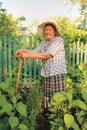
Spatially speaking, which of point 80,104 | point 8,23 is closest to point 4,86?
point 80,104

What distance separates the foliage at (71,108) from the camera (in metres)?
3.08

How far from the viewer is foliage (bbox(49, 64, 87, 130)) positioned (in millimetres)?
3080


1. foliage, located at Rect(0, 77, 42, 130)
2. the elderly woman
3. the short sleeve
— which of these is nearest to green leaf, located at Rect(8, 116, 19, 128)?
foliage, located at Rect(0, 77, 42, 130)

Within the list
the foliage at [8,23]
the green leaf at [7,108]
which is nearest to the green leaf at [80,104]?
the green leaf at [7,108]

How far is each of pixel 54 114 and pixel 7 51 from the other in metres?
5.00

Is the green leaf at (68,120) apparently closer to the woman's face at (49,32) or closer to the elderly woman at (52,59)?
the elderly woman at (52,59)

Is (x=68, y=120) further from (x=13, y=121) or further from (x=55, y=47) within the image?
(x=55, y=47)

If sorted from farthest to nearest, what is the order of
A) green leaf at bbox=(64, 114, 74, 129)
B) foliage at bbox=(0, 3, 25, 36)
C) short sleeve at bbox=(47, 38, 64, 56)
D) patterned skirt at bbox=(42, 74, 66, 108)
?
foliage at bbox=(0, 3, 25, 36) → patterned skirt at bbox=(42, 74, 66, 108) → short sleeve at bbox=(47, 38, 64, 56) → green leaf at bbox=(64, 114, 74, 129)

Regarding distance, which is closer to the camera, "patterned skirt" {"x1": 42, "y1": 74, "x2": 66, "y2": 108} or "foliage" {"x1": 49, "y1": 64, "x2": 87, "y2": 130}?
"foliage" {"x1": 49, "y1": 64, "x2": 87, "y2": 130}

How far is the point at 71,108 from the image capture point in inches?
128

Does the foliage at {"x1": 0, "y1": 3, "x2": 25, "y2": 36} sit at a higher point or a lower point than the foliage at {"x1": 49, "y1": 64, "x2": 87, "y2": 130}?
higher

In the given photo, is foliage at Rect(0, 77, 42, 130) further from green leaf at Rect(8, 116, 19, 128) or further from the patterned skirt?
the patterned skirt

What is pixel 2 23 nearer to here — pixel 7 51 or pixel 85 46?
pixel 7 51

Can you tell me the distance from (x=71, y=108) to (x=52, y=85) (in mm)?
1702
